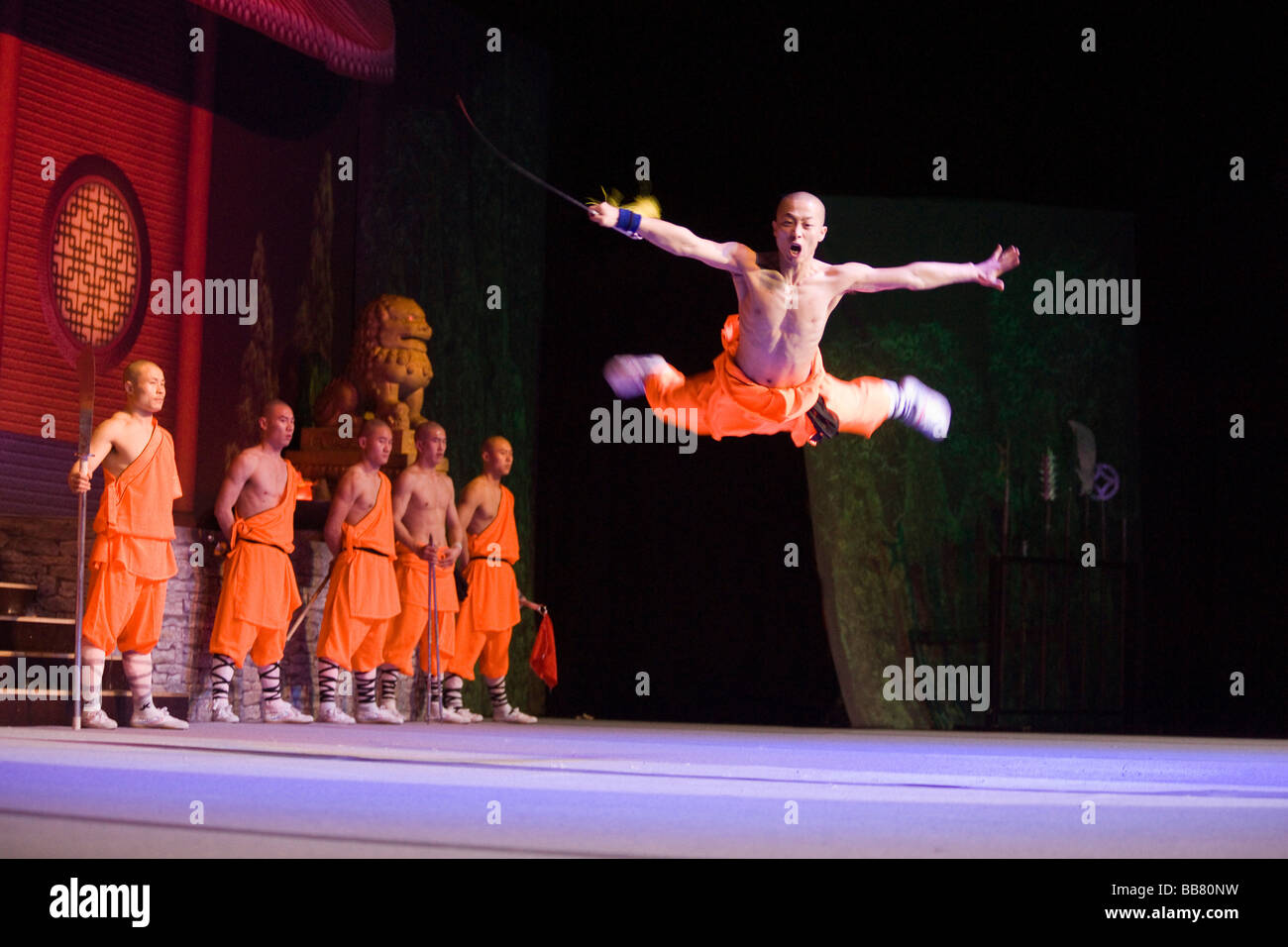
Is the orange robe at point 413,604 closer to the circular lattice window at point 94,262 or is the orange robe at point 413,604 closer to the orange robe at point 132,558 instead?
the orange robe at point 132,558

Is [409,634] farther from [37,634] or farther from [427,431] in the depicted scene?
[37,634]

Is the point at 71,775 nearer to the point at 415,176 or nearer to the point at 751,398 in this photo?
the point at 751,398

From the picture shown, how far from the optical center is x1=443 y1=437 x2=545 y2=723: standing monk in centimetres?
806

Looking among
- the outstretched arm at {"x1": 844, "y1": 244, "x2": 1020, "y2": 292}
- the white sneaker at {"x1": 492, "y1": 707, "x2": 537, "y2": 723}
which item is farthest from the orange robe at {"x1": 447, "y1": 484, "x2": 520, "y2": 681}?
the outstretched arm at {"x1": 844, "y1": 244, "x2": 1020, "y2": 292}

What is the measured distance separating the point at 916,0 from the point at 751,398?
9.77 ft

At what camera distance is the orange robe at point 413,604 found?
25.2 feet

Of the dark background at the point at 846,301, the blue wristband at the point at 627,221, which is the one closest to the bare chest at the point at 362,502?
the dark background at the point at 846,301

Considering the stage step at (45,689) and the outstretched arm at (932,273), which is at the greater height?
the outstretched arm at (932,273)

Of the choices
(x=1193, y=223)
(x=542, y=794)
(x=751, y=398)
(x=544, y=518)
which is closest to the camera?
(x=542, y=794)

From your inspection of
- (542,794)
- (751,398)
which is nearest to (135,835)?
(542,794)

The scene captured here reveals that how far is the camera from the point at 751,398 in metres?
6.28

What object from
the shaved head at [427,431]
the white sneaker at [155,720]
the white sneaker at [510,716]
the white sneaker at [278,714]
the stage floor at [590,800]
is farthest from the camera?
the white sneaker at [510,716]

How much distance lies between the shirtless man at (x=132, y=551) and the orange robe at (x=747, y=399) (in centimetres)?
201

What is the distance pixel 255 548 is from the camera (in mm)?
6836
